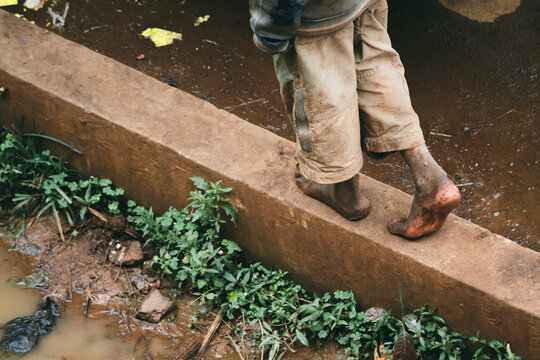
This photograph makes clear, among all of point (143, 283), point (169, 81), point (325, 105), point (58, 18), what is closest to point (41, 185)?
point (143, 283)

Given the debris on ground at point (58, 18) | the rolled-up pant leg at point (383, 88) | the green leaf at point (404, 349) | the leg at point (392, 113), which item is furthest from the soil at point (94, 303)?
the debris on ground at point (58, 18)

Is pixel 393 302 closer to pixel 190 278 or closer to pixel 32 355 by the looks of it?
pixel 190 278

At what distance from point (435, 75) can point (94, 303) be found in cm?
228

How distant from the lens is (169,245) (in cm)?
280

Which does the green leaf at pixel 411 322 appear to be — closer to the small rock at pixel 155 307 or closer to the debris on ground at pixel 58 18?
the small rock at pixel 155 307

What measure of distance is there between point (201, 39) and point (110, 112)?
4.24 ft

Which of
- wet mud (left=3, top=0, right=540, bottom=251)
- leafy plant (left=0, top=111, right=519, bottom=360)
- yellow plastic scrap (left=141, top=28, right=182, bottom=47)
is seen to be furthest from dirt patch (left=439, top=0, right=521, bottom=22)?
leafy plant (left=0, top=111, right=519, bottom=360)

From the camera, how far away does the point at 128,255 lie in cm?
286

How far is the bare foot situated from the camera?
2357 mm

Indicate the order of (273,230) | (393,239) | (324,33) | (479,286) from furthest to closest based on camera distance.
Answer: (273,230) → (393,239) → (479,286) → (324,33)

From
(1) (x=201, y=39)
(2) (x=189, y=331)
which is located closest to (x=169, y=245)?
(2) (x=189, y=331)

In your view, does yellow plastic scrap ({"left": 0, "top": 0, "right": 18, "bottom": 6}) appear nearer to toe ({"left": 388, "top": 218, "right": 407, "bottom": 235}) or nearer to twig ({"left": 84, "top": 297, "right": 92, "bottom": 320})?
twig ({"left": 84, "top": 297, "right": 92, "bottom": 320})

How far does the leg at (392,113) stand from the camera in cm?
218

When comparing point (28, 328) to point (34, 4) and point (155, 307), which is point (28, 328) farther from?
point (34, 4)
